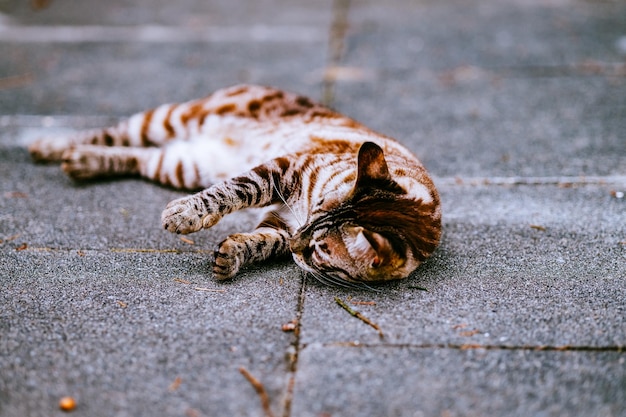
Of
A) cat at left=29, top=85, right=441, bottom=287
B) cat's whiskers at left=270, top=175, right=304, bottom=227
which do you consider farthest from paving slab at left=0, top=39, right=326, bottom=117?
cat's whiskers at left=270, top=175, right=304, bottom=227

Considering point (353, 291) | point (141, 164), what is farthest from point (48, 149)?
point (353, 291)

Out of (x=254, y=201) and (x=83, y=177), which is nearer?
(x=254, y=201)

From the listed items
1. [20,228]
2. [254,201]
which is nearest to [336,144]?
[254,201]

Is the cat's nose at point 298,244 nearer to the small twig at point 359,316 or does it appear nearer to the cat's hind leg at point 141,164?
the small twig at point 359,316

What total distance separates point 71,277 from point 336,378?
1447mm

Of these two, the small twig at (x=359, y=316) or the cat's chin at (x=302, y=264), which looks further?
the cat's chin at (x=302, y=264)

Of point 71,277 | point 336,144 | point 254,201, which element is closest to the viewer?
point 71,277

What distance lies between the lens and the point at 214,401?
225 cm

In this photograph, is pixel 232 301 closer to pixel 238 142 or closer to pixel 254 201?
pixel 254 201

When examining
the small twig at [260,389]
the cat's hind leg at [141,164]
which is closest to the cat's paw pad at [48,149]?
the cat's hind leg at [141,164]

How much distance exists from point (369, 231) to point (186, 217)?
885 millimetres

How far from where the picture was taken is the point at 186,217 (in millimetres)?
3023

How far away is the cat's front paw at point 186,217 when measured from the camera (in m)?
3.02

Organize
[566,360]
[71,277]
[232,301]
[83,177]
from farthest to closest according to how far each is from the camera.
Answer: [83,177] < [71,277] < [232,301] < [566,360]
